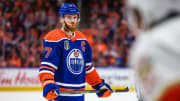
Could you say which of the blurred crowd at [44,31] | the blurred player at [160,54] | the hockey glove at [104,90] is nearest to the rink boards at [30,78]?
the blurred crowd at [44,31]

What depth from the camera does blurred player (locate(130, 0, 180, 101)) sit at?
0.74 meters

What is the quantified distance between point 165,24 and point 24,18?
28.6 ft

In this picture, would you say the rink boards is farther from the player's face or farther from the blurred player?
the blurred player

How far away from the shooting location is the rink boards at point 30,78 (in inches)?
296

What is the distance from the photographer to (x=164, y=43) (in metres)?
0.75

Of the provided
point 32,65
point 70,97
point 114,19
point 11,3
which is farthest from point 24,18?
point 70,97

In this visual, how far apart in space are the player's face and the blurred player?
200 cm

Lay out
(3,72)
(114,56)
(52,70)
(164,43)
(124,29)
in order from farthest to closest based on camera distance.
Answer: (124,29) → (114,56) → (3,72) → (52,70) → (164,43)

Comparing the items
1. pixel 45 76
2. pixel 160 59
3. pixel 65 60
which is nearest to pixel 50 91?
pixel 45 76

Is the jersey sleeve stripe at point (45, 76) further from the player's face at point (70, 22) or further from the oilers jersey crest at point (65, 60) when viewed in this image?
the player's face at point (70, 22)

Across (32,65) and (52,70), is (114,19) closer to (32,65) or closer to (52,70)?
(32,65)

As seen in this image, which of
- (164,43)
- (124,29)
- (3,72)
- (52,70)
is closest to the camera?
(164,43)

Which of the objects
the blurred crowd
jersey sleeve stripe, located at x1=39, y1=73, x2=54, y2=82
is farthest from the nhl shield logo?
the blurred crowd

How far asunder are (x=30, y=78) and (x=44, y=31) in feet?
6.14
